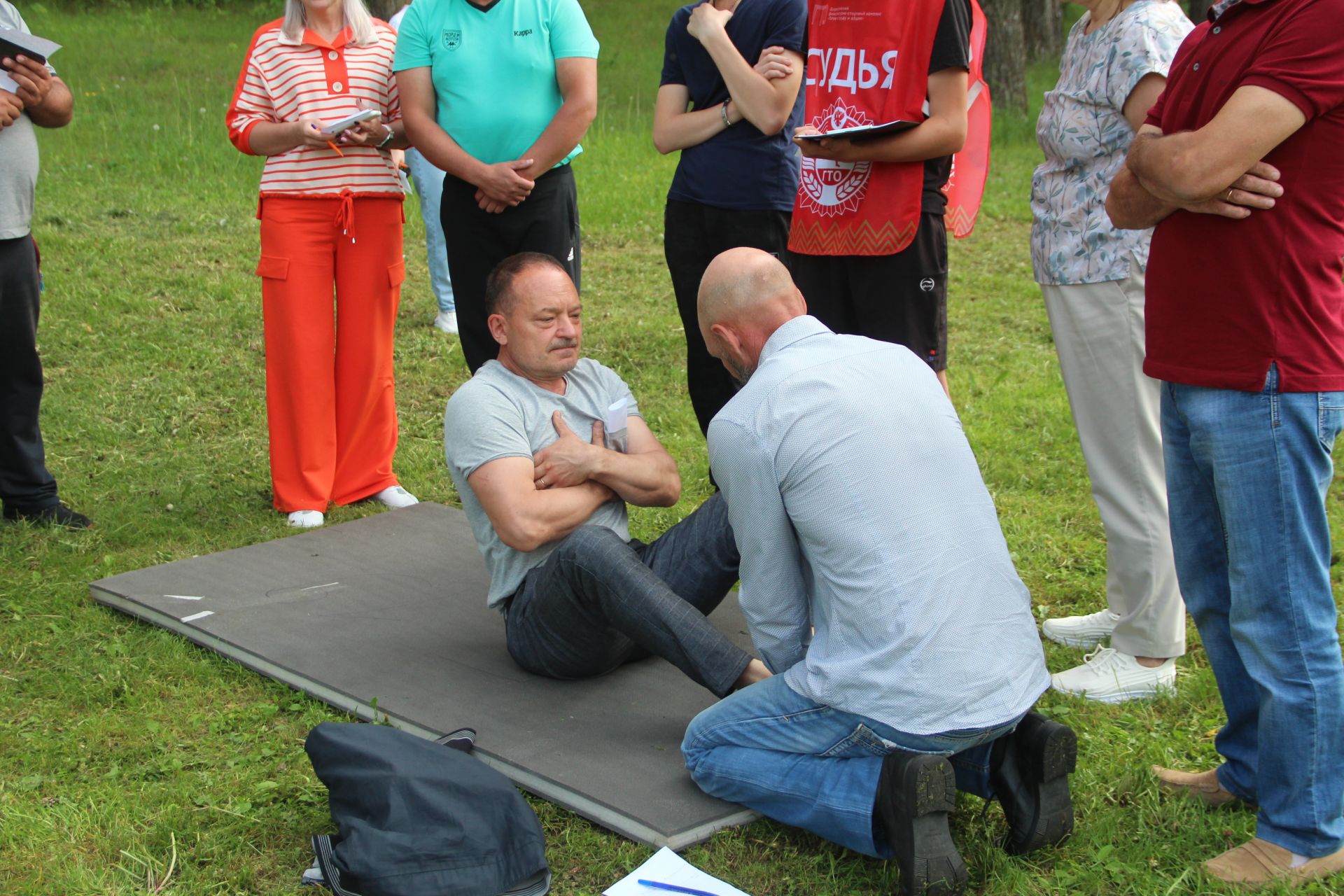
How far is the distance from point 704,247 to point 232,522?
2.14 meters

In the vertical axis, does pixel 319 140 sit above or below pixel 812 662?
above

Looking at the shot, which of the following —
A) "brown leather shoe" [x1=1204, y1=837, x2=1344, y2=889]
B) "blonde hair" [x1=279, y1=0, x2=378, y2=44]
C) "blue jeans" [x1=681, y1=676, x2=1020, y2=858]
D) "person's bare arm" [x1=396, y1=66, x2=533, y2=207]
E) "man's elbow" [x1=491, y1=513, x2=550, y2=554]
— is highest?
"blonde hair" [x1=279, y1=0, x2=378, y2=44]

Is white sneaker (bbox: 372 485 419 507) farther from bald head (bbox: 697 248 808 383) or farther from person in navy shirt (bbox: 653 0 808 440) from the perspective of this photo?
bald head (bbox: 697 248 808 383)

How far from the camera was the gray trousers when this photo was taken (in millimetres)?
3420

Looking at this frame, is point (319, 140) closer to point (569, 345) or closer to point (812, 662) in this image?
point (569, 345)

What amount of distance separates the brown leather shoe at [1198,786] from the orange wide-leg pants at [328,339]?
128 inches

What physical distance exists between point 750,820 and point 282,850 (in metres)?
1.06

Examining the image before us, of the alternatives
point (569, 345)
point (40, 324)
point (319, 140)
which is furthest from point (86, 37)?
point (569, 345)

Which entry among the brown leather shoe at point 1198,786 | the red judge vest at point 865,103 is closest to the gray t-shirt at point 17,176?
the red judge vest at point 865,103

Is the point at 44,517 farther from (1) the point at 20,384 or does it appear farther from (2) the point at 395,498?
(2) the point at 395,498

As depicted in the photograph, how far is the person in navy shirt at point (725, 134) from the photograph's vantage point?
446cm

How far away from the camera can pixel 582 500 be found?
3.49 metres

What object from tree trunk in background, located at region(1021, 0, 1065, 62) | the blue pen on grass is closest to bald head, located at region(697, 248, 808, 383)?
the blue pen on grass

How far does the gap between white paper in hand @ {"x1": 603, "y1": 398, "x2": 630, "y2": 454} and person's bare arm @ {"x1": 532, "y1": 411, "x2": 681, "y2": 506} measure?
24 mm
